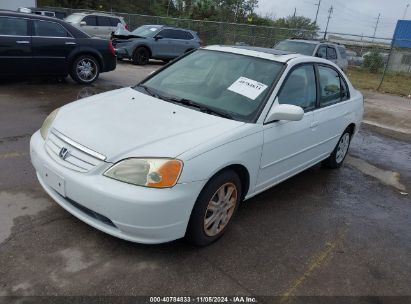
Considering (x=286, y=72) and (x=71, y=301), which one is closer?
(x=71, y=301)

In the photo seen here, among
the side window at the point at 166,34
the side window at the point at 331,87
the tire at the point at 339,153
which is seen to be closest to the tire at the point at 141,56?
the side window at the point at 166,34

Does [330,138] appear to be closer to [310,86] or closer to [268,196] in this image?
[310,86]

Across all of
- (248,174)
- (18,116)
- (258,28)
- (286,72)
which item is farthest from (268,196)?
(258,28)

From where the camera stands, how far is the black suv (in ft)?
27.5

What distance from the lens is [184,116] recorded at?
3.59 meters

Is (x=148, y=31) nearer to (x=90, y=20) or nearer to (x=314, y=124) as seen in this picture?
(x=90, y=20)

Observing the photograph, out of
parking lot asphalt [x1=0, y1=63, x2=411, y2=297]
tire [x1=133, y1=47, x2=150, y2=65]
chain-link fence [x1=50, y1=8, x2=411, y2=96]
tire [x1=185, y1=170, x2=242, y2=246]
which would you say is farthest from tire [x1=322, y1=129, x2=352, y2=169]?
chain-link fence [x1=50, y1=8, x2=411, y2=96]

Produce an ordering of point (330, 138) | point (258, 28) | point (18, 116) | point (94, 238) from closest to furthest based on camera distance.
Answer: point (94, 238)
point (330, 138)
point (18, 116)
point (258, 28)

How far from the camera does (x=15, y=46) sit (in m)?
8.41

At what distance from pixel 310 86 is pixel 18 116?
16.1ft

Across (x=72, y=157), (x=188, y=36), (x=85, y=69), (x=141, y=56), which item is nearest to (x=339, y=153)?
(x=72, y=157)

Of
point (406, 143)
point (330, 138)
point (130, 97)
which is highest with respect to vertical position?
point (130, 97)

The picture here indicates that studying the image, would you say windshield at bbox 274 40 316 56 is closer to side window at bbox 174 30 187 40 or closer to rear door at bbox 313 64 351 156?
side window at bbox 174 30 187 40

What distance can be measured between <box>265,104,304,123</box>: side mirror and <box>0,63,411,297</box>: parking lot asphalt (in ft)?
3.52
